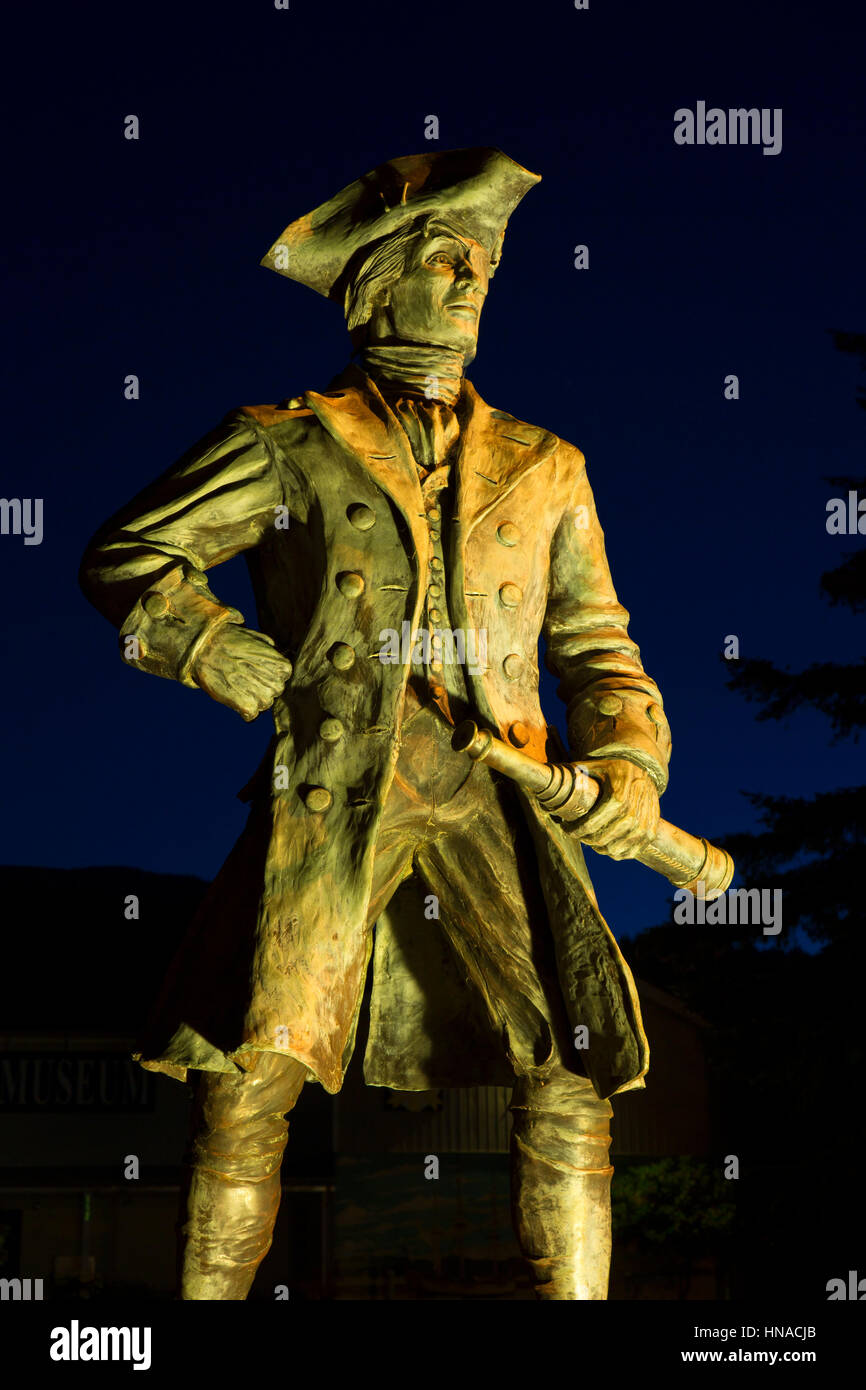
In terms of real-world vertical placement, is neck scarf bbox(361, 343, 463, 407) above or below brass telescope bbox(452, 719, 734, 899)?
above

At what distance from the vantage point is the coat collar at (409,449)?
14.0 ft

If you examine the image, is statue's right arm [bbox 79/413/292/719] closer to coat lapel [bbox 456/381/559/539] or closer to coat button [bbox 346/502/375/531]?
coat button [bbox 346/502/375/531]

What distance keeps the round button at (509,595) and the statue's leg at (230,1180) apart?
1311mm

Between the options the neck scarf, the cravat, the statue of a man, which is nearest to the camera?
the statue of a man

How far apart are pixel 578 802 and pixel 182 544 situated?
1.23 metres

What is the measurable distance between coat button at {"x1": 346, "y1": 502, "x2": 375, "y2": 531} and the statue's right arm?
26 cm

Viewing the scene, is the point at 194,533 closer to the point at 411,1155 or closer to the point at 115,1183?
the point at 115,1183

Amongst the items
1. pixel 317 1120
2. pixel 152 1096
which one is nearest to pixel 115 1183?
pixel 152 1096

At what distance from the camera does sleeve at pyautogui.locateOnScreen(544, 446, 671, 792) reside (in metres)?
4.23

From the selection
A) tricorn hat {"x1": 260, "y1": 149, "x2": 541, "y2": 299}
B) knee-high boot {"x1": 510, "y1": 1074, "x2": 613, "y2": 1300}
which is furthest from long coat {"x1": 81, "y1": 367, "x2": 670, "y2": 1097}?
tricorn hat {"x1": 260, "y1": 149, "x2": 541, "y2": 299}

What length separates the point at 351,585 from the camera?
412cm

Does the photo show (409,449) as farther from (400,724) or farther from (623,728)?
(623,728)

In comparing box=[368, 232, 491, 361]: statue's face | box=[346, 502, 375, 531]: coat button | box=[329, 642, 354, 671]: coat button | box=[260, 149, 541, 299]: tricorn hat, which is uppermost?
box=[260, 149, 541, 299]: tricorn hat

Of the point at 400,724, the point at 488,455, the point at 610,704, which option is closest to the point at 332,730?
the point at 400,724
